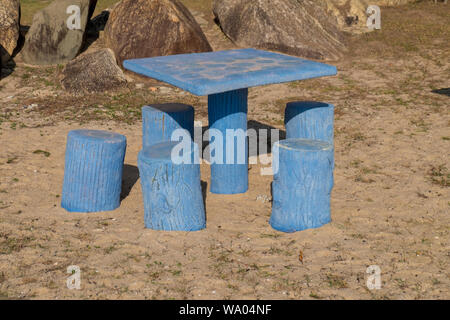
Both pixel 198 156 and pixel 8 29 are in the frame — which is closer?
pixel 198 156

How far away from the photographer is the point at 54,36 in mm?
11250

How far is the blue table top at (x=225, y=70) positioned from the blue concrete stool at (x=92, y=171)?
0.80 metres

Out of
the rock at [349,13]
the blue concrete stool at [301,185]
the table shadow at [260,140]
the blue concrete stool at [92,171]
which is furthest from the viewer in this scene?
the rock at [349,13]

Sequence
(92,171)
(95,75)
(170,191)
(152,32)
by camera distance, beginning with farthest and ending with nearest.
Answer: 1. (152,32)
2. (95,75)
3. (92,171)
4. (170,191)

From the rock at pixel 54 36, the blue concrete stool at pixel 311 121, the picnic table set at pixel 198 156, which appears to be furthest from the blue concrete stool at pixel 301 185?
the rock at pixel 54 36

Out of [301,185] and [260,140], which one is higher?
[301,185]

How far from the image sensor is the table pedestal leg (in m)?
5.76

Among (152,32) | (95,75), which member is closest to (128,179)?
(95,75)

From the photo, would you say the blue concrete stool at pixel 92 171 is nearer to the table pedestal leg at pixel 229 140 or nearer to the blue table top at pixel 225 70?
the blue table top at pixel 225 70

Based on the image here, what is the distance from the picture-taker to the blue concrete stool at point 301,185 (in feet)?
16.1

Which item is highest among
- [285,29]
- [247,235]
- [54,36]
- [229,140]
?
[285,29]

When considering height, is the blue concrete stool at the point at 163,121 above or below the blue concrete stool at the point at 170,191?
above

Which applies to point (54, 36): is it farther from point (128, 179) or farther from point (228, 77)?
point (228, 77)

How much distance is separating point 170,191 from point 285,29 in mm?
7628
